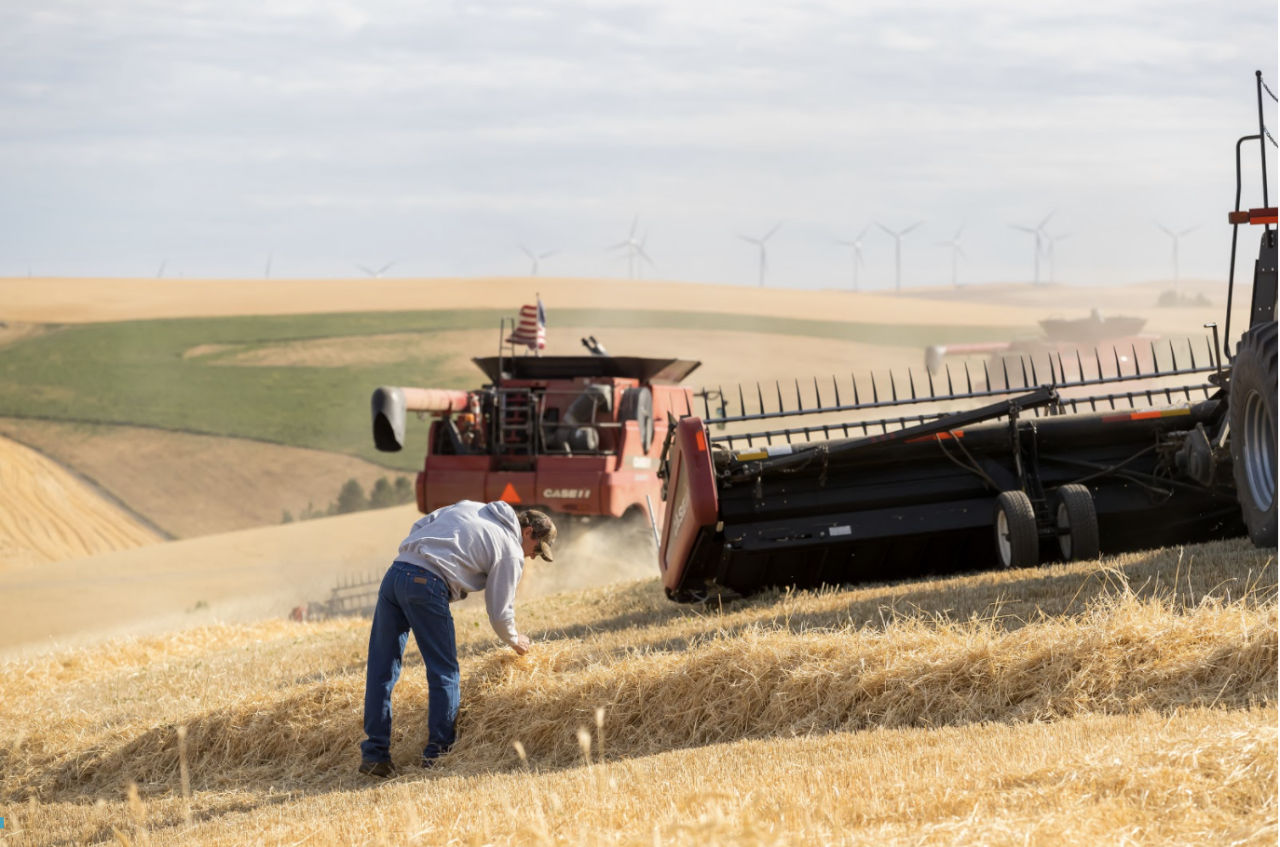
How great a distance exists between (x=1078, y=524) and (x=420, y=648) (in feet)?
13.9

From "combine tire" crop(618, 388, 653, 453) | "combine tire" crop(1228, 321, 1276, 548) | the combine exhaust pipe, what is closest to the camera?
"combine tire" crop(1228, 321, 1276, 548)

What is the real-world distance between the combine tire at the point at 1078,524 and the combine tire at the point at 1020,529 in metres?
0.20

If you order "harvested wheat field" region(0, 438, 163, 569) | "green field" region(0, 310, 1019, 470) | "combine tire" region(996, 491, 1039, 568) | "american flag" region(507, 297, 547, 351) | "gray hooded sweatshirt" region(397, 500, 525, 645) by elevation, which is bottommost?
"harvested wheat field" region(0, 438, 163, 569)

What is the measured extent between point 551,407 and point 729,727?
11.3 m

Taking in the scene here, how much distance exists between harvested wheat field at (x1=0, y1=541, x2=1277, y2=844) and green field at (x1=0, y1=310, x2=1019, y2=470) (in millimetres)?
38996

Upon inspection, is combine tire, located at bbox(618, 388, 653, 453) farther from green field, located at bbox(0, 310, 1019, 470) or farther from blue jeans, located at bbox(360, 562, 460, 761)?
green field, located at bbox(0, 310, 1019, 470)

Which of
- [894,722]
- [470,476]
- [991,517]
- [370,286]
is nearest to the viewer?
Result: [894,722]

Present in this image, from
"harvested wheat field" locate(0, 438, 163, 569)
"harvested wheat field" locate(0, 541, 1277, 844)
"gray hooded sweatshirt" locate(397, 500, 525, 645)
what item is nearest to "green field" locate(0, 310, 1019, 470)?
"harvested wheat field" locate(0, 438, 163, 569)

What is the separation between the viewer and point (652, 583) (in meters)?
12.0

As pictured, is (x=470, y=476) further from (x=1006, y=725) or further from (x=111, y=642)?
(x=1006, y=725)

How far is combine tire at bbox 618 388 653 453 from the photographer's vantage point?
57.6 ft

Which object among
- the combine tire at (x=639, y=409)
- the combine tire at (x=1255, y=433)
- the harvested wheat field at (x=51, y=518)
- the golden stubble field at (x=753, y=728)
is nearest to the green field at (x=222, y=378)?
the harvested wheat field at (x=51, y=518)

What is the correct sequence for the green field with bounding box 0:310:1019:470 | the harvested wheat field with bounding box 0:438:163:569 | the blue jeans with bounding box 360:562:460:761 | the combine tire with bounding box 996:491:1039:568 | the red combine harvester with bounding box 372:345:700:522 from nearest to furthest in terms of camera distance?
the blue jeans with bounding box 360:562:460:761 < the combine tire with bounding box 996:491:1039:568 < the red combine harvester with bounding box 372:345:700:522 < the harvested wheat field with bounding box 0:438:163:569 < the green field with bounding box 0:310:1019:470

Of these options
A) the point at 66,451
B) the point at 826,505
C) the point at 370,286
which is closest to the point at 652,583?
the point at 826,505
